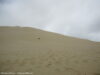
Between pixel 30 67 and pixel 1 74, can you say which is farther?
pixel 30 67

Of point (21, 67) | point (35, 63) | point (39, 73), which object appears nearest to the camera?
point (39, 73)

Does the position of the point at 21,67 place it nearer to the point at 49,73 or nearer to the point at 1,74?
the point at 1,74

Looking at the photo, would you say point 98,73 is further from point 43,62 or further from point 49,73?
point 43,62

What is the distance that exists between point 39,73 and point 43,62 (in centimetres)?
108

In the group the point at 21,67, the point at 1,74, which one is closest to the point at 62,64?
the point at 21,67

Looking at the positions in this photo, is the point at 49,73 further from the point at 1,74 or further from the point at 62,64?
the point at 1,74

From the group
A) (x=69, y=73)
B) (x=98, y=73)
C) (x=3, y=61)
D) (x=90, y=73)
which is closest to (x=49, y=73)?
(x=69, y=73)

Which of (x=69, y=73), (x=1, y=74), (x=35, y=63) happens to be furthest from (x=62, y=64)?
(x=1, y=74)

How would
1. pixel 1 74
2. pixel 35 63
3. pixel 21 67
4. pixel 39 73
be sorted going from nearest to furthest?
pixel 1 74
pixel 39 73
pixel 21 67
pixel 35 63

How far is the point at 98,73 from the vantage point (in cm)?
414

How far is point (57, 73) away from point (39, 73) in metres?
0.72

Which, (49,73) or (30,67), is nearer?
(49,73)

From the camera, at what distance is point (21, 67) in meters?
4.41

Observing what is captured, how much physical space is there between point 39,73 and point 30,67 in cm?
65
